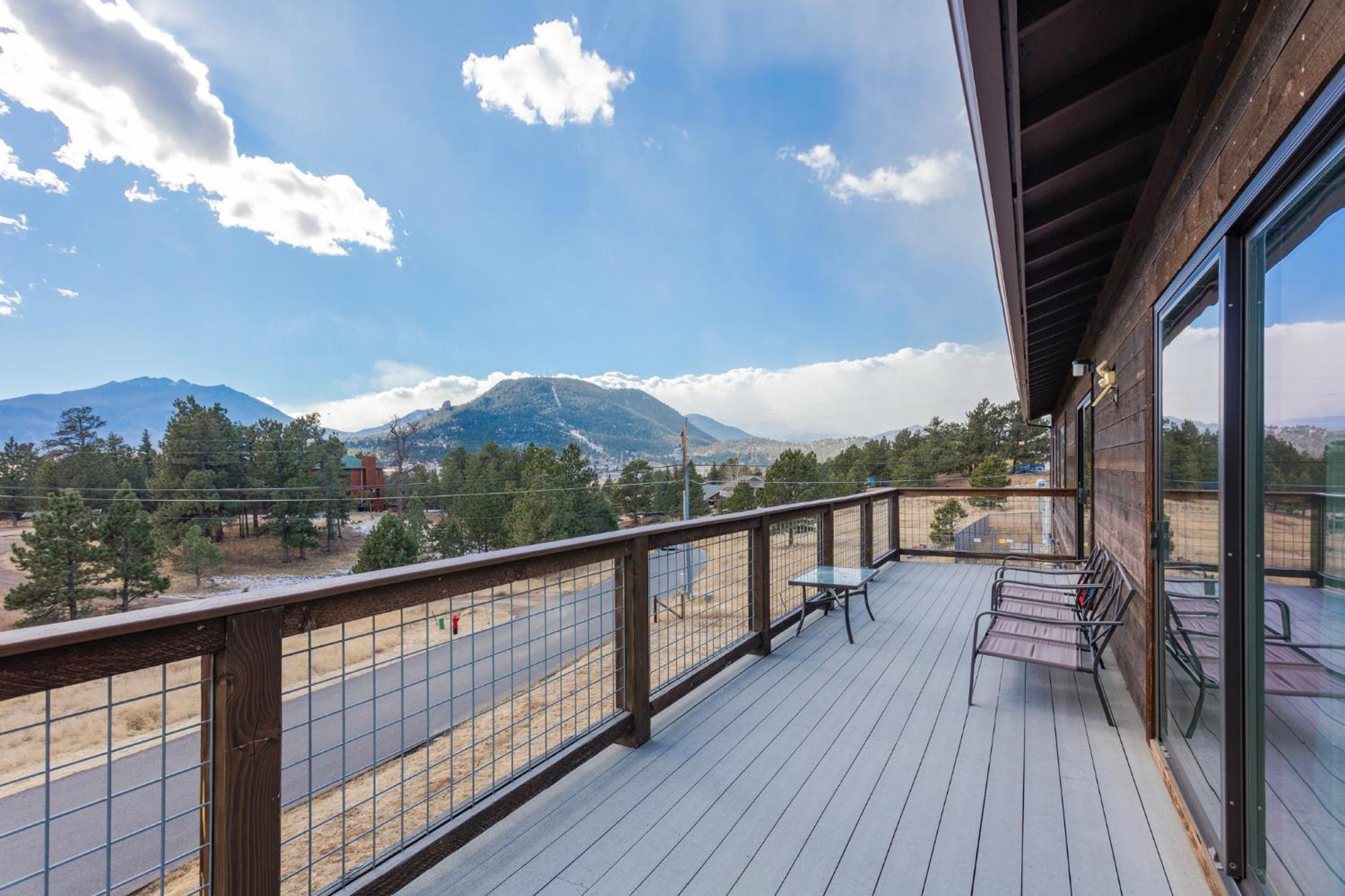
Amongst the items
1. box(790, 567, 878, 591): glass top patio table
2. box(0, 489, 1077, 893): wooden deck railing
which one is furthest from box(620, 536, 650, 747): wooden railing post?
box(790, 567, 878, 591): glass top patio table

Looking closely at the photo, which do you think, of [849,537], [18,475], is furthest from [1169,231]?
[18,475]

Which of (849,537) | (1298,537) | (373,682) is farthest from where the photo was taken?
(849,537)

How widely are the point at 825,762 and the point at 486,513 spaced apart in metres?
34.8

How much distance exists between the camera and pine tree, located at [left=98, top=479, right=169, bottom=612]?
27484mm

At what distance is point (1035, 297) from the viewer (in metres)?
4.51

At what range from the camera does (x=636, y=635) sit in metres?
2.63

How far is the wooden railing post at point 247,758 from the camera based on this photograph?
1.30 meters

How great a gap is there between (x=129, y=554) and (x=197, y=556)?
3854mm

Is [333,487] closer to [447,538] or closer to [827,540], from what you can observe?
[447,538]

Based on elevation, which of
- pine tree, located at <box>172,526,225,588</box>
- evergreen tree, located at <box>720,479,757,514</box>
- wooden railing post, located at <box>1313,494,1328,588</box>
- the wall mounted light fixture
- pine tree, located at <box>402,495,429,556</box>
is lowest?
pine tree, located at <box>172,526,225,588</box>

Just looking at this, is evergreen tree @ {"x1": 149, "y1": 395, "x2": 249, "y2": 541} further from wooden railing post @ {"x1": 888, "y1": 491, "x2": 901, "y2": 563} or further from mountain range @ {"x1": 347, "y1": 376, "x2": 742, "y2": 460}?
wooden railing post @ {"x1": 888, "y1": 491, "x2": 901, "y2": 563}

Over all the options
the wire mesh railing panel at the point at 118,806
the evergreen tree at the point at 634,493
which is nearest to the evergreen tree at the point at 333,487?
the evergreen tree at the point at 634,493

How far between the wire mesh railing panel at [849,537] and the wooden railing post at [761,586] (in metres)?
2.21

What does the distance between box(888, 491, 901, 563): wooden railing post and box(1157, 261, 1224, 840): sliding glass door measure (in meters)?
4.96
